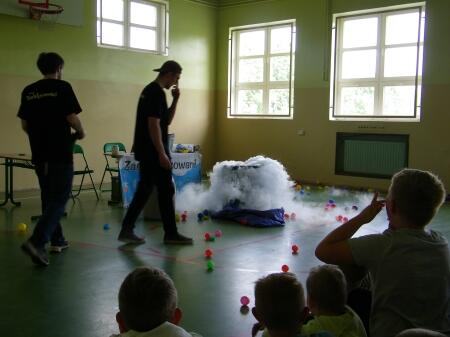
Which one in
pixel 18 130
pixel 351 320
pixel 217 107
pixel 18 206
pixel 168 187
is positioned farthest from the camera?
pixel 217 107

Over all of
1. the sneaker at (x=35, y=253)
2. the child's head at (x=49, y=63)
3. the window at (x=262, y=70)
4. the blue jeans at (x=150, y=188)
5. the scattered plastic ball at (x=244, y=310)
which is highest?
the window at (x=262, y=70)

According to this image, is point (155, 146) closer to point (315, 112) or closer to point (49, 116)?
point (49, 116)

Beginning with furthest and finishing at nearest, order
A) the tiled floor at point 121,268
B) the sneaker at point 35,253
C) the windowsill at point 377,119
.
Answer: the windowsill at point 377,119 → the sneaker at point 35,253 → the tiled floor at point 121,268

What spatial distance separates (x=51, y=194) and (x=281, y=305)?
2.78 metres

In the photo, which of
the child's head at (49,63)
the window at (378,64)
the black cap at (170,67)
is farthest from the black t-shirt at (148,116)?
the window at (378,64)

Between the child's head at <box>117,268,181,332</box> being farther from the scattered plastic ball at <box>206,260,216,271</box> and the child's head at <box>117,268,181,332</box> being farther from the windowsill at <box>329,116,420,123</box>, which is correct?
the windowsill at <box>329,116,420,123</box>

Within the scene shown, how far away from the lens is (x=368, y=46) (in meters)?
8.97

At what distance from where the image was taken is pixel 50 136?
3803 millimetres

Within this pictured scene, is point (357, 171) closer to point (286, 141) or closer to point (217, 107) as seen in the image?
point (286, 141)

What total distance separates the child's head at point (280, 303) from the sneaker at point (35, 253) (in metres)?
2.70

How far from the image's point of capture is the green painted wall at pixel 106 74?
303 inches

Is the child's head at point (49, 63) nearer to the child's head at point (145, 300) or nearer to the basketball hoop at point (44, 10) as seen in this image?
the child's head at point (145, 300)

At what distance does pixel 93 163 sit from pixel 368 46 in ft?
16.2

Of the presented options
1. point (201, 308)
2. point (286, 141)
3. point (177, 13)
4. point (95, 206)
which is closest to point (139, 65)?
point (177, 13)
